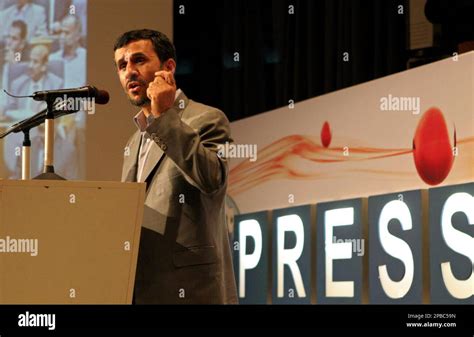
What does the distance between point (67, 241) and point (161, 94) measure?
15.0 inches

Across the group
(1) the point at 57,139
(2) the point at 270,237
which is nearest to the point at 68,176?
(1) the point at 57,139

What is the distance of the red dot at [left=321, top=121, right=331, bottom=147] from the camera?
4.38m

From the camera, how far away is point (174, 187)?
78.7 inches

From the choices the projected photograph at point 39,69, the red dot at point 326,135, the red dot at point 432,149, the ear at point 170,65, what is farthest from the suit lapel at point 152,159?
the projected photograph at point 39,69

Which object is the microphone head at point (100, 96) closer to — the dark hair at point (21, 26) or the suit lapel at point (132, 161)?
the suit lapel at point (132, 161)

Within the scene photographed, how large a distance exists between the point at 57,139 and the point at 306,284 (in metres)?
1.54

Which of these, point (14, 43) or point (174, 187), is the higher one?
point (14, 43)

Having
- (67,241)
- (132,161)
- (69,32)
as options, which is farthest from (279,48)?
(67,241)

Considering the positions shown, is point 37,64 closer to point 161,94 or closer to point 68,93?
point 68,93

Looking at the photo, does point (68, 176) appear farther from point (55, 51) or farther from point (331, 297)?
point (331, 297)

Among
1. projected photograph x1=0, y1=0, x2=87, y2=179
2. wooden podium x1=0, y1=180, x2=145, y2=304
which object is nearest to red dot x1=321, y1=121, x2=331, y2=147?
projected photograph x1=0, y1=0, x2=87, y2=179

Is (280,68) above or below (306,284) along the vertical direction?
above

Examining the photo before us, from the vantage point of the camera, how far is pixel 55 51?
186 inches

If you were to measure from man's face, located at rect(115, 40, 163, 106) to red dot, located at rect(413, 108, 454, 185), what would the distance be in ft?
6.31
